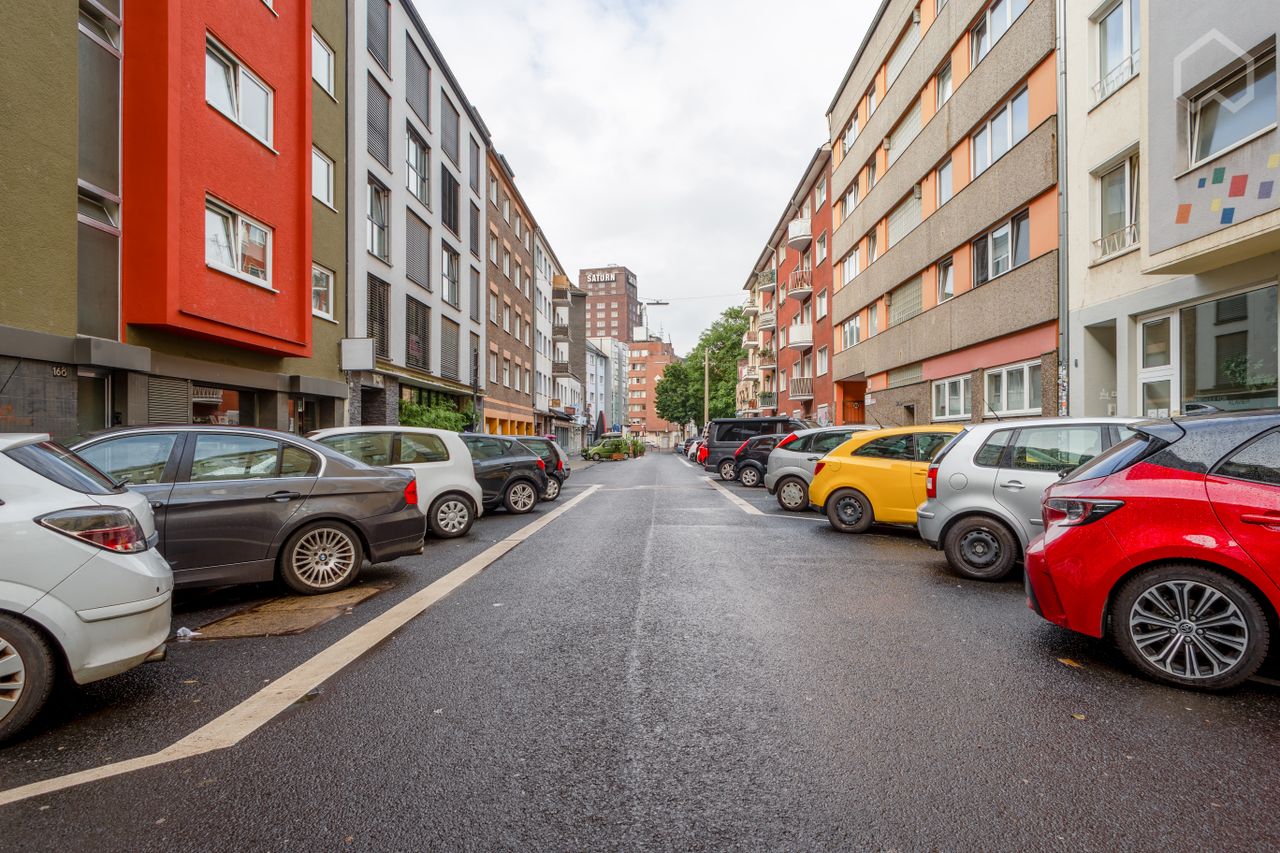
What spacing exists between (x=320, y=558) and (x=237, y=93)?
38.8 ft

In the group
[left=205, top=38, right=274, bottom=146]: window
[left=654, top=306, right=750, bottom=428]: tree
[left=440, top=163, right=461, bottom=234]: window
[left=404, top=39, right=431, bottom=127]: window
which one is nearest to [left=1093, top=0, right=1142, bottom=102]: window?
[left=205, top=38, right=274, bottom=146]: window

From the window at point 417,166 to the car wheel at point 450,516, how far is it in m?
16.7

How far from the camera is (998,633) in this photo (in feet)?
16.5

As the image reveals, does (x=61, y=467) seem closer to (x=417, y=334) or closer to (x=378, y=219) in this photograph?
(x=378, y=219)

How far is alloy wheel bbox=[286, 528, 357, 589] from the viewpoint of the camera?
6363 mm

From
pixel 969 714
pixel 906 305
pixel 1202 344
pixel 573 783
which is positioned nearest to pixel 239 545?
pixel 573 783

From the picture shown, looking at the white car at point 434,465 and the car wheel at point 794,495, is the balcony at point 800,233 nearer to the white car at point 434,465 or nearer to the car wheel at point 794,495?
the car wheel at point 794,495

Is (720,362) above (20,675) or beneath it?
above

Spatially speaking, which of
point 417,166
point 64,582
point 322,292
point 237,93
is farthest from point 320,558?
point 417,166

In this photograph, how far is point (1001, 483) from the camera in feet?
23.2

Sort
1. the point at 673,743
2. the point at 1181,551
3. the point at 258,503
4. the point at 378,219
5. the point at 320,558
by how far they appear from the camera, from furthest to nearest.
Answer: the point at 378,219 < the point at 320,558 < the point at 258,503 < the point at 1181,551 < the point at 673,743

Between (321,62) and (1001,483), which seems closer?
(1001,483)

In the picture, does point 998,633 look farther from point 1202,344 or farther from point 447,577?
point 1202,344

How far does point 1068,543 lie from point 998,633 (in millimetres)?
991
